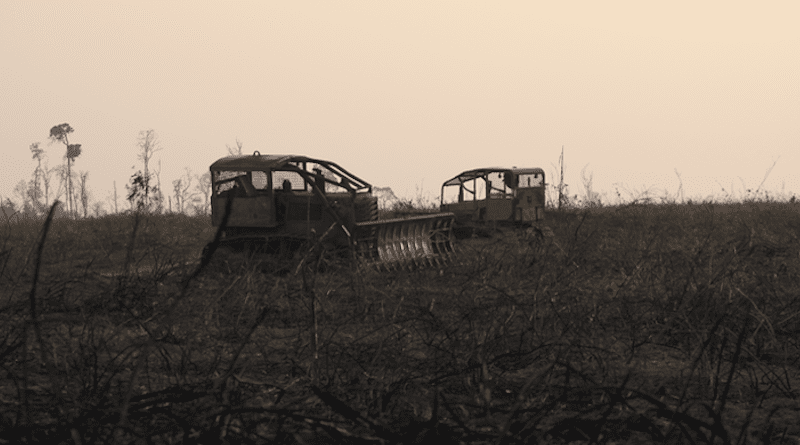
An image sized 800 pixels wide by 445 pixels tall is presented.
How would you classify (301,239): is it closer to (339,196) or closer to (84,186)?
(339,196)

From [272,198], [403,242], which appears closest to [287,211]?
[272,198]

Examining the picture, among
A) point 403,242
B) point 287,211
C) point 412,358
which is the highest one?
point 287,211

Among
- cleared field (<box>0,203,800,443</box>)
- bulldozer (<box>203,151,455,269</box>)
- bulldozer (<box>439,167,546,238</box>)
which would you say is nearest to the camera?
cleared field (<box>0,203,800,443</box>)

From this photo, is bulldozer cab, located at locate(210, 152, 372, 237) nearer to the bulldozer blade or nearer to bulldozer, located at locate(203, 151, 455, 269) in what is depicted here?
bulldozer, located at locate(203, 151, 455, 269)

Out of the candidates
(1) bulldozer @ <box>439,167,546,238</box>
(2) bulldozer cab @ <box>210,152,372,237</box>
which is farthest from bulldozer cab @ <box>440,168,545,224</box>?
(2) bulldozer cab @ <box>210,152,372,237</box>

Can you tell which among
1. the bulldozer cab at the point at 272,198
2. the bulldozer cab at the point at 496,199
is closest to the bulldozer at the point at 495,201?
the bulldozer cab at the point at 496,199

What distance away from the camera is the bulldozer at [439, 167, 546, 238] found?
1833 cm

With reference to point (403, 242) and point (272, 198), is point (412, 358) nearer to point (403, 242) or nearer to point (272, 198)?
point (272, 198)

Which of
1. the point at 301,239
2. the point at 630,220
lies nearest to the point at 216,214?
the point at 301,239

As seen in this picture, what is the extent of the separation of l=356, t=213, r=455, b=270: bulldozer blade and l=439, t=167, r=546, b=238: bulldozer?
256cm

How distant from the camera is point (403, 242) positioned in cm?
1391

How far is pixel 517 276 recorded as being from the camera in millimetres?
10070

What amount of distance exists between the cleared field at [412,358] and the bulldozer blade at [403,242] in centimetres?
130

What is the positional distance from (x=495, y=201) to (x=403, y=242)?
16.8 ft
